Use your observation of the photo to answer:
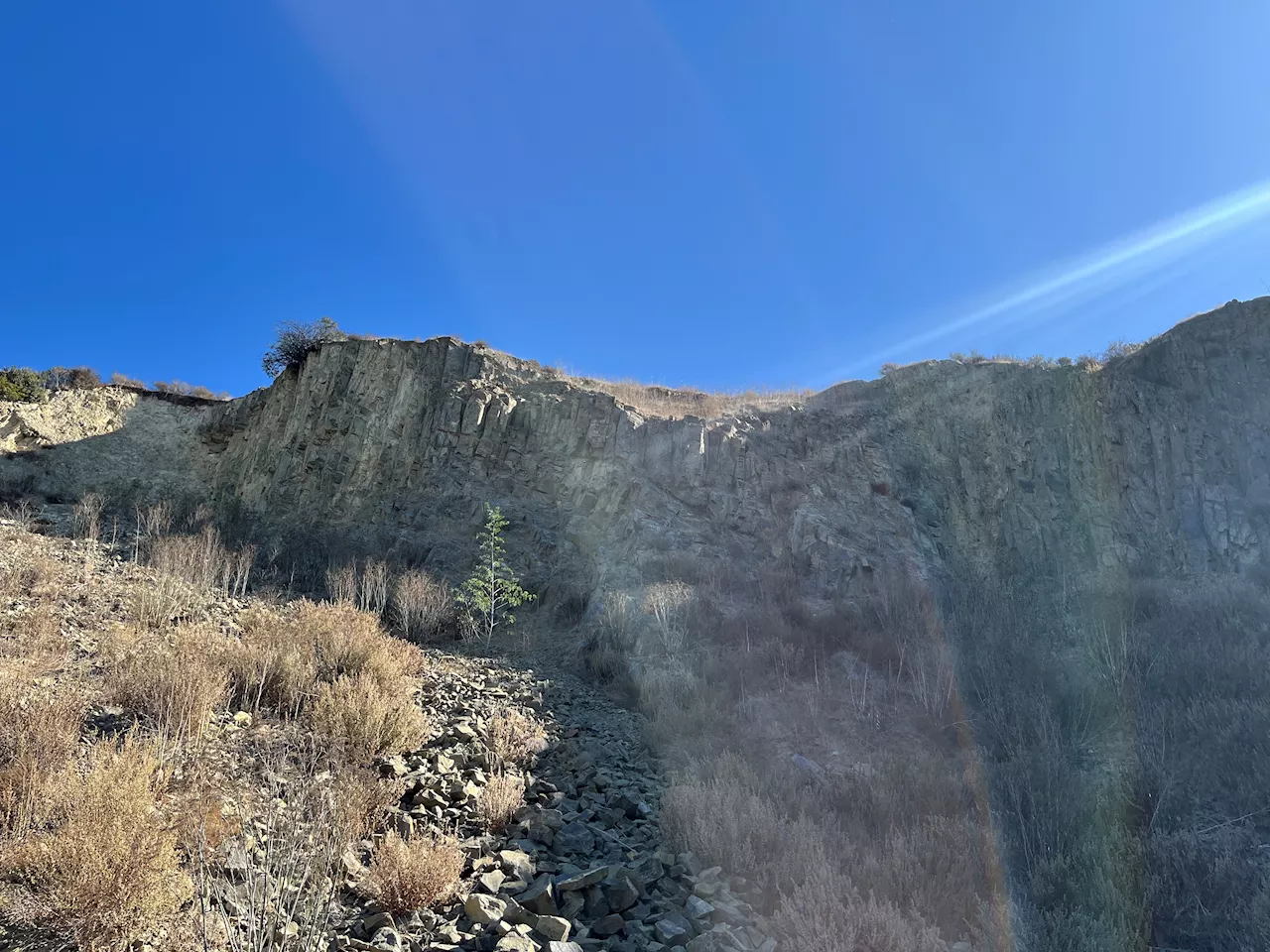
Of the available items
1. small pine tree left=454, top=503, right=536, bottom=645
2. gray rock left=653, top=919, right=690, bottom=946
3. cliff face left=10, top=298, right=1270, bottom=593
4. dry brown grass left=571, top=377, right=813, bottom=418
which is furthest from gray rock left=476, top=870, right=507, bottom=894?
dry brown grass left=571, top=377, right=813, bottom=418

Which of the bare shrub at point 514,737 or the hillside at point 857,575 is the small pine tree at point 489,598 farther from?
the bare shrub at point 514,737

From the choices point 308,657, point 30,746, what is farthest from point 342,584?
point 30,746

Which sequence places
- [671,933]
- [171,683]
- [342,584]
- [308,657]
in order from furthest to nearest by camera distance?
[342,584] → [308,657] → [171,683] → [671,933]

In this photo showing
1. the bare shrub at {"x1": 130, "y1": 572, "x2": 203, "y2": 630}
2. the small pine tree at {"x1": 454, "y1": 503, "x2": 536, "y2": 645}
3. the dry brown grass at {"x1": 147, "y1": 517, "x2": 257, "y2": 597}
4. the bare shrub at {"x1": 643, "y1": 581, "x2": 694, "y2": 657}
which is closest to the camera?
the bare shrub at {"x1": 130, "y1": 572, "x2": 203, "y2": 630}

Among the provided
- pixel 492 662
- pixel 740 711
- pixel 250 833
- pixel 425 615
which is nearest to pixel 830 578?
pixel 740 711

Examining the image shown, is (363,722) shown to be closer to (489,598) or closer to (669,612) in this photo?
(669,612)

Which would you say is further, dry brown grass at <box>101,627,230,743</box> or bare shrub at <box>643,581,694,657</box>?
bare shrub at <box>643,581,694,657</box>

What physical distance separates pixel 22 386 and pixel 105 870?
26.1m

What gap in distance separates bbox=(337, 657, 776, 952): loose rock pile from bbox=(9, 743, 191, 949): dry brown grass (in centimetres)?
96

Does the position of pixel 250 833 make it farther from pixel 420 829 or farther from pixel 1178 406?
pixel 1178 406

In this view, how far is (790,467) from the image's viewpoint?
56.5ft

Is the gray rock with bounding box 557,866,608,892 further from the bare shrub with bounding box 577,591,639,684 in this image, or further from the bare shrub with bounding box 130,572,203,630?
the bare shrub with bounding box 130,572,203,630

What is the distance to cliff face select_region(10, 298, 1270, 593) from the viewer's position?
15.1 m

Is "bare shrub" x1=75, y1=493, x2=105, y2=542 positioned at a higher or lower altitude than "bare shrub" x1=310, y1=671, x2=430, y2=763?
higher
